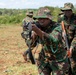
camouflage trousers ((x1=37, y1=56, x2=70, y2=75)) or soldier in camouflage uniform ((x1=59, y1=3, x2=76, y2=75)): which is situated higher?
soldier in camouflage uniform ((x1=59, y1=3, x2=76, y2=75))

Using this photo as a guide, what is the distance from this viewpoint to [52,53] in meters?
5.44

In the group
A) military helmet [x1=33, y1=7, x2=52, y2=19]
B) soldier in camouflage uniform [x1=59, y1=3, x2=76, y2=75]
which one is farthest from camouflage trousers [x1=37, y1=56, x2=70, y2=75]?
soldier in camouflage uniform [x1=59, y1=3, x2=76, y2=75]

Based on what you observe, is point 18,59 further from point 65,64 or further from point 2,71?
point 65,64

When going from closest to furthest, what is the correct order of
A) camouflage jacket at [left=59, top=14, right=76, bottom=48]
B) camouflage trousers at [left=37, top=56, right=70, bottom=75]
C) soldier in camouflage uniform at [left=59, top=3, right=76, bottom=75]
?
camouflage trousers at [left=37, top=56, right=70, bottom=75] < soldier in camouflage uniform at [left=59, top=3, right=76, bottom=75] < camouflage jacket at [left=59, top=14, right=76, bottom=48]

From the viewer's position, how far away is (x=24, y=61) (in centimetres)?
1109

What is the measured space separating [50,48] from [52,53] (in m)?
0.11

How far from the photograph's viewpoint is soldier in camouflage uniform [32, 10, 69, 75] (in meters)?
5.20

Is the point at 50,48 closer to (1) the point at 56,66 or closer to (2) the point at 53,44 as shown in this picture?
(2) the point at 53,44

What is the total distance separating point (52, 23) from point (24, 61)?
584 cm

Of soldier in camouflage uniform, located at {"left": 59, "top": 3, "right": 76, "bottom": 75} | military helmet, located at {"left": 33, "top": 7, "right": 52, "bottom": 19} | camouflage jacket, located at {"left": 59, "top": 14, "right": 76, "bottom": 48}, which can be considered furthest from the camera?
camouflage jacket, located at {"left": 59, "top": 14, "right": 76, "bottom": 48}

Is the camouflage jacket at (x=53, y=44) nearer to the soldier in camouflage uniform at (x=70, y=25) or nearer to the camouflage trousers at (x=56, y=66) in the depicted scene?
the camouflage trousers at (x=56, y=66)

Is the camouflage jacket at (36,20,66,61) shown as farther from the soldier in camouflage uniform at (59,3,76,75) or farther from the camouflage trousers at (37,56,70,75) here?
the soldier in camouflage uniform at (59,3,76,75)

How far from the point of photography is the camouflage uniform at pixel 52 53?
5.23 meters

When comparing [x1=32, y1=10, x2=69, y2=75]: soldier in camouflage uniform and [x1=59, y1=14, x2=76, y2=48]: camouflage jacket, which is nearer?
[x1=32, y1=10, x2=69, y2=75]: soldier in camouflage uniform
